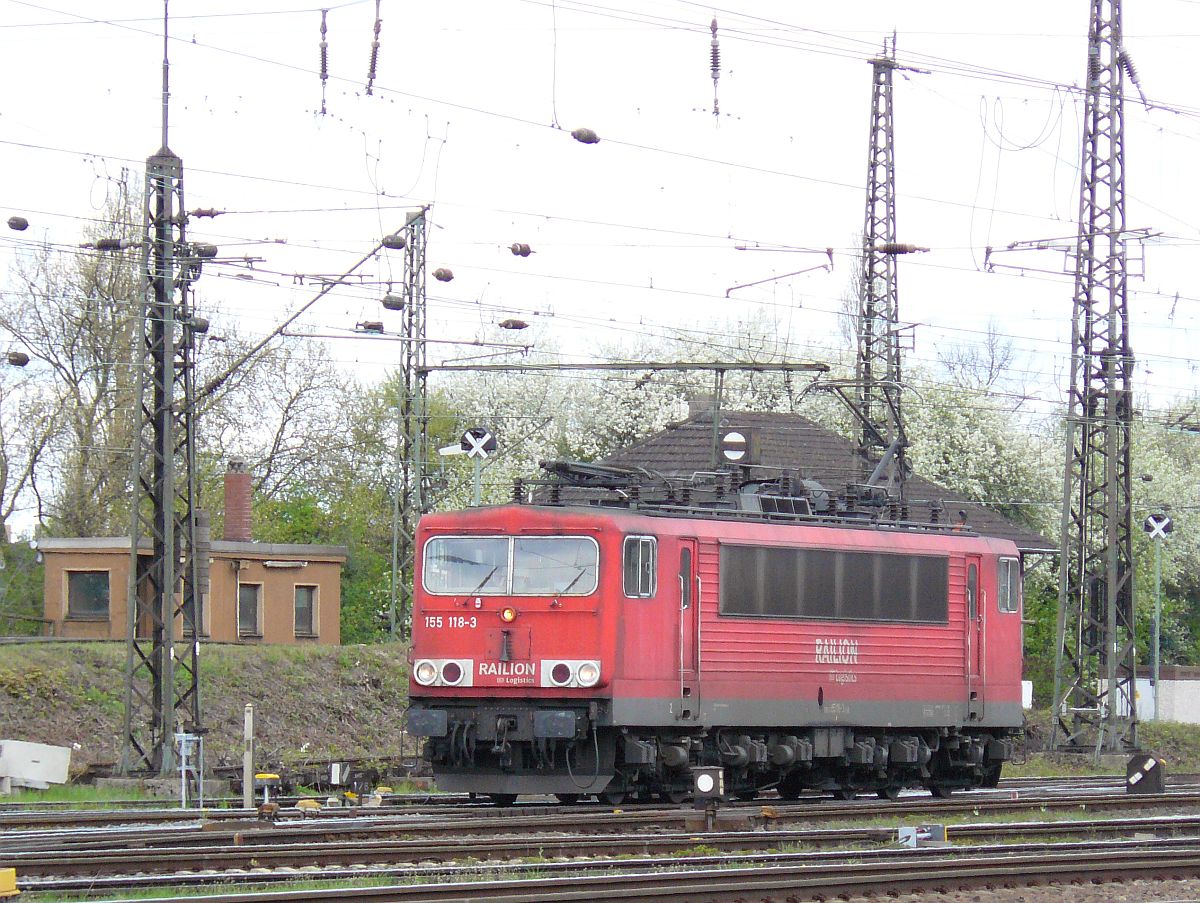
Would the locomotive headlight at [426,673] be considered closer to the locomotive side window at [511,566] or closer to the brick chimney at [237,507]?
the locomotive side window at [511,566]

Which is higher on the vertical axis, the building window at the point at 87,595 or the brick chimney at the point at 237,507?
the brick chimney at the point at 237,507

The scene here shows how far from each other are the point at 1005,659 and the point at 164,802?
10848 millimetres

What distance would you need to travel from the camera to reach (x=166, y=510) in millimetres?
23562

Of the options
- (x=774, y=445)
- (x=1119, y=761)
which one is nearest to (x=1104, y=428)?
(x=1119, y=761)

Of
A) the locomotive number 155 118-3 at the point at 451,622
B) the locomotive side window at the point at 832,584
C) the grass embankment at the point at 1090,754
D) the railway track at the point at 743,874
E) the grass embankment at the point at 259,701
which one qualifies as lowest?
the grass embankment at the point at 1090,754

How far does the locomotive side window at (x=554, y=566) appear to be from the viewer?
1880 cm

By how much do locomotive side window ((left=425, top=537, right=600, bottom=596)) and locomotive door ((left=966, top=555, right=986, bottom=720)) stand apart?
622 centimetres

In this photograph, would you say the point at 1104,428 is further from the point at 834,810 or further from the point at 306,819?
the point at 306,819

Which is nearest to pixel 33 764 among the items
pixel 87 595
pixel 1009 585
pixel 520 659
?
pixel 520 659

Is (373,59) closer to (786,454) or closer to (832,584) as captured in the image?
(832,584)

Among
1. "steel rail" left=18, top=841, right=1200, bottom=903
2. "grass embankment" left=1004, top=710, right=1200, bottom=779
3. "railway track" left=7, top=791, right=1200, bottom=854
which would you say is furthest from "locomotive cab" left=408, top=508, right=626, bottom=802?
"grass embankment" left=1004, top=710, right=1200, bottom=779

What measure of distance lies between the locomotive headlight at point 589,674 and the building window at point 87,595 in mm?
20813

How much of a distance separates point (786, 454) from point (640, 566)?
26850 mm

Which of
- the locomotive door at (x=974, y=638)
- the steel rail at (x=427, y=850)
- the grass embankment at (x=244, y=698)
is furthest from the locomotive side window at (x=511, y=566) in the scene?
the grass embankment at (x=244, y=698)
